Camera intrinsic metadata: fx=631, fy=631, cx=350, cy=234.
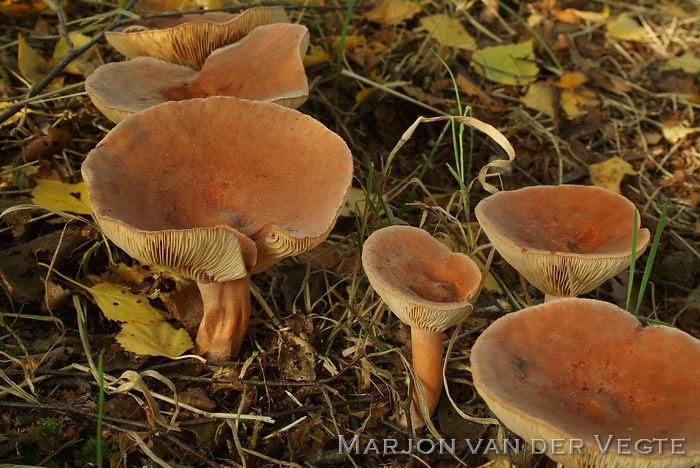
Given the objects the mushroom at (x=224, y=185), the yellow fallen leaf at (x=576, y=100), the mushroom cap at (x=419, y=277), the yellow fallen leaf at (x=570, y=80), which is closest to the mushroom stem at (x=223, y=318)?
the mushroom at (x=224, y=185)

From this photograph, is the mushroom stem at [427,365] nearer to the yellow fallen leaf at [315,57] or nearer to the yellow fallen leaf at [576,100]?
the yellow fallen leaf at [315,57]

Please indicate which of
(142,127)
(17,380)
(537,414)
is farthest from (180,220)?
(537,414)

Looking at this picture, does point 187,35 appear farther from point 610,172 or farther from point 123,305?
point 610,172

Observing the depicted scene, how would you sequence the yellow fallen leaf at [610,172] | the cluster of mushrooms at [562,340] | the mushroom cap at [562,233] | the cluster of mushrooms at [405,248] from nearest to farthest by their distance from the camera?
1. the cluster of mushrooms at [562,340]
2. the cluster of mushrooms at [405,248]
3. the mushroom cap at [562,233]
4. the yellow fallen leaf at [610,172]

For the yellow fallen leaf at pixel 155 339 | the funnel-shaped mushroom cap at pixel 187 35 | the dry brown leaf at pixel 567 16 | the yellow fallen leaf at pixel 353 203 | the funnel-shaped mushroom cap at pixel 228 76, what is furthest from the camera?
the dry brown leaf at pixel 567 16

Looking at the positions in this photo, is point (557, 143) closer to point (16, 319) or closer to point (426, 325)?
point (426, 325)

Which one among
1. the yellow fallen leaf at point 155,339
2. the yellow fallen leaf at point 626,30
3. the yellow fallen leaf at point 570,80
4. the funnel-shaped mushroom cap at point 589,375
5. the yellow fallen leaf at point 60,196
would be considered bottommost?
the yellow fallen leaf at point 155,339

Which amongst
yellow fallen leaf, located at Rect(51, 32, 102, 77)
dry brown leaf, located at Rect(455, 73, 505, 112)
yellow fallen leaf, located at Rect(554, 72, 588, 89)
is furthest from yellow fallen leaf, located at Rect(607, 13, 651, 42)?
yellow fallen leaf, located at Rect(51, 32, 102, 77)

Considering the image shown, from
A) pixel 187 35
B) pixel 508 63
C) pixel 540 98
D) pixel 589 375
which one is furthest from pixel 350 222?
pixel 508 63
